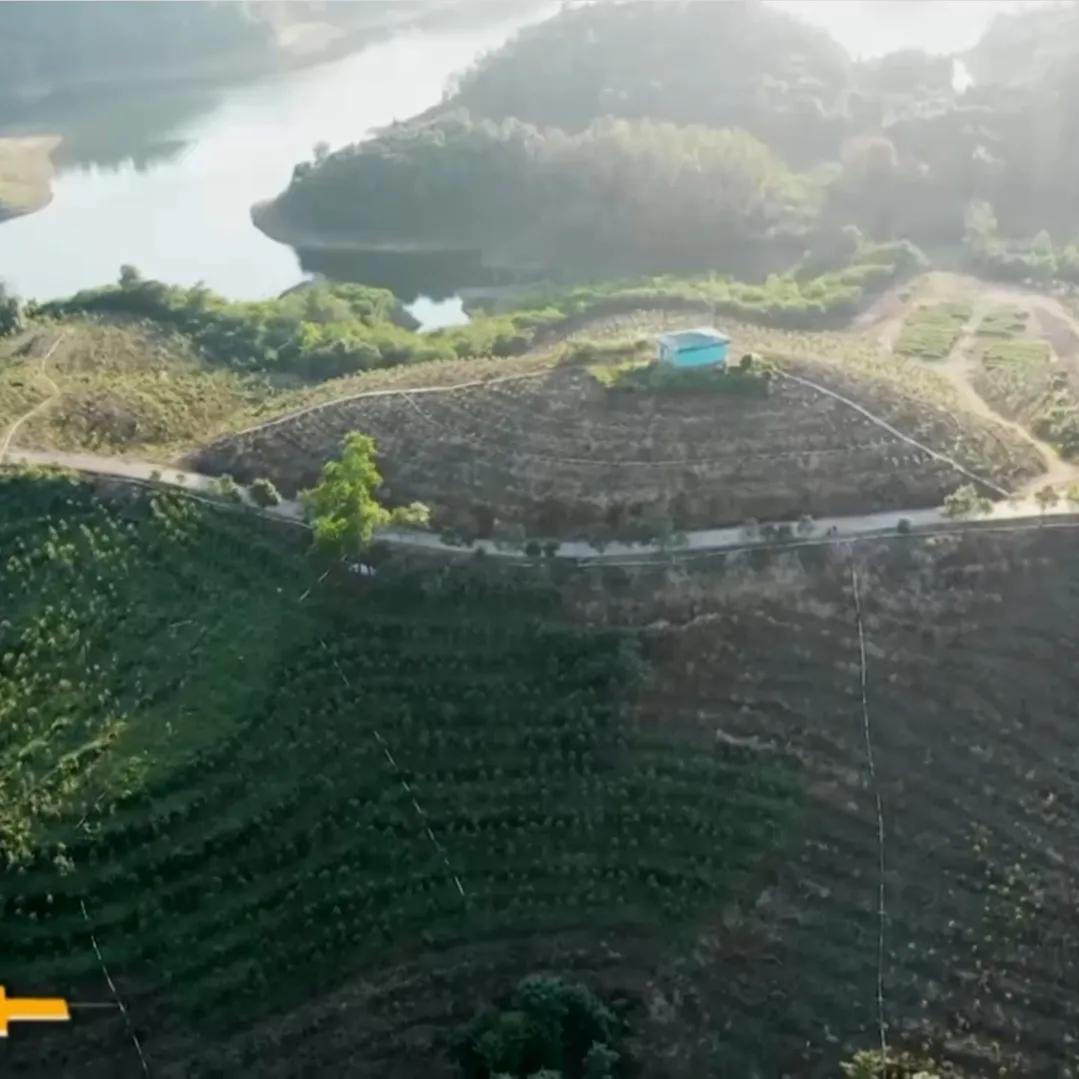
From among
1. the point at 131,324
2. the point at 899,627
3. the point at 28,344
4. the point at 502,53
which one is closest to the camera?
the point at 899,627

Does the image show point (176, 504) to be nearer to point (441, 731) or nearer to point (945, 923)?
point (441, 731)

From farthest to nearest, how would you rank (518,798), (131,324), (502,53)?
(502,53)
(131,324)
(518,798)

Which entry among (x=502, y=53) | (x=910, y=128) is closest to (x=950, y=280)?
(x=910, y=128)

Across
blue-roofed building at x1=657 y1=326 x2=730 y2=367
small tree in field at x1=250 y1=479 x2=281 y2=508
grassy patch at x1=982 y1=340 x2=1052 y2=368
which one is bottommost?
grassy patch at x1=982 y1=340 x2=1052 y2=368

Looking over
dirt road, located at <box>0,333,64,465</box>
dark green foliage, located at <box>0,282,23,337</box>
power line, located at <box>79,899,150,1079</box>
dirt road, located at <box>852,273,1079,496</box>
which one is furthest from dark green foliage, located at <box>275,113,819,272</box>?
power line, located at <box>79,899,150,1079</box>

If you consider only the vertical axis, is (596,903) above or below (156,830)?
below

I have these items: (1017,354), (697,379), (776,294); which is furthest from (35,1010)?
(776,294)

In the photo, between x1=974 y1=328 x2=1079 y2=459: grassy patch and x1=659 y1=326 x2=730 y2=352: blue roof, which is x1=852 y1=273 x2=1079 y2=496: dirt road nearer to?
x1=974 y1=328 x2=1079 y2=459: grassy patch
